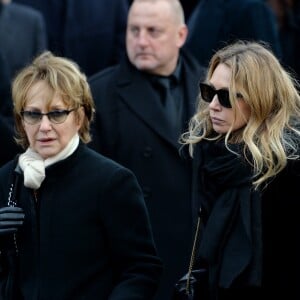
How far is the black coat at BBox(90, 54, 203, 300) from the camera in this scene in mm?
6379

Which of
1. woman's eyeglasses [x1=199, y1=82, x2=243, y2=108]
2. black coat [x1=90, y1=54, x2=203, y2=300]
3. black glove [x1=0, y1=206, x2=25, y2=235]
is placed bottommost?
black coat [x1=90, y1=54, x2=203, y2=300]

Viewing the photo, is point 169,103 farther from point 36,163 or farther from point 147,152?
point 36,163

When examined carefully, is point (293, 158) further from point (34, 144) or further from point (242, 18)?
point (242, 18)

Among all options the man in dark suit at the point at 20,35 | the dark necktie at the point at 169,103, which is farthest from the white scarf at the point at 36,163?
the man in dark suit at the point at 20,35

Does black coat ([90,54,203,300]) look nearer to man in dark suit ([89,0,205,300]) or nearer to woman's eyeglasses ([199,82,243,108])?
man in dark suit ([89,0,205,300])

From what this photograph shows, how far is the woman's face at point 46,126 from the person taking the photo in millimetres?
4805

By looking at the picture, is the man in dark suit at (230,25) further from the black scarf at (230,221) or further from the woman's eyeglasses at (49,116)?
the woman's eyeglasses at (49,116)

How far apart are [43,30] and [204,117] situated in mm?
2666

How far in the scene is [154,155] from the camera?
6.46 metres

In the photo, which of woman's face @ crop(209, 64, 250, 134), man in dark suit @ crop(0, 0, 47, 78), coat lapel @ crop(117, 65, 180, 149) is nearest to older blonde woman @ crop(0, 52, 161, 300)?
woman's face @ crop(209, 64, 250, 134)

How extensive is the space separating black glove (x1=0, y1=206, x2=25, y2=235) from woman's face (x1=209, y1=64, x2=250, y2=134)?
94cm

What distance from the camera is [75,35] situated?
25.5 feet

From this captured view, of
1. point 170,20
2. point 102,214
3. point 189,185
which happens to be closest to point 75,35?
point 170,20

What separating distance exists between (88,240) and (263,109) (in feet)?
3.09
